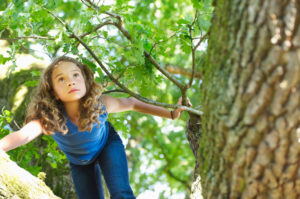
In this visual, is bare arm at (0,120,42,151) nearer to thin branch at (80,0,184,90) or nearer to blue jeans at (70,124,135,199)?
blue jeans at (70,124,135,199)

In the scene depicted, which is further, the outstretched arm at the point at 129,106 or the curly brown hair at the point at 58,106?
the outstretched arm at the point at 129,106

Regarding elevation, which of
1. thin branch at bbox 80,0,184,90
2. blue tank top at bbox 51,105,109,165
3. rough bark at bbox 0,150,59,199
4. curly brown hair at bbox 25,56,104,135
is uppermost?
thin branch at bbox 80,0,184,90

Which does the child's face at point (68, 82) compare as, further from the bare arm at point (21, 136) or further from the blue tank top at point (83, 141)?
the bare arm at point (21, 136)

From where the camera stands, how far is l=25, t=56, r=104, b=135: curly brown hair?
8.65 feet

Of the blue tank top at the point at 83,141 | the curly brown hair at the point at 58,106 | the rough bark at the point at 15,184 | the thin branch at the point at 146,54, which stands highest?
the thin branch at the point at 146,54

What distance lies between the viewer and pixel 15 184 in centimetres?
219

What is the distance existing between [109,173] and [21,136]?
0.71m

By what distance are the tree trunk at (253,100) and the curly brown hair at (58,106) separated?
3.84ft

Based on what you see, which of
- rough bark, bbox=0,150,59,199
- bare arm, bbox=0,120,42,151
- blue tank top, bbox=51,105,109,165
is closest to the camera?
rough bark, bbox=0,150,59,199

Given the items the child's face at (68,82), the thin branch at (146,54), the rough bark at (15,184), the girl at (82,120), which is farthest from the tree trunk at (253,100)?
the child's face at (68,82)

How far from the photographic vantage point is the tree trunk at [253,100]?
1.41m

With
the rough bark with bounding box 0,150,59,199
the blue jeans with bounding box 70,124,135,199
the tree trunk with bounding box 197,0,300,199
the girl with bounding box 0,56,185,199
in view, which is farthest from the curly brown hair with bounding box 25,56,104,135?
the tree trunk with bounding box 197,0,300,199

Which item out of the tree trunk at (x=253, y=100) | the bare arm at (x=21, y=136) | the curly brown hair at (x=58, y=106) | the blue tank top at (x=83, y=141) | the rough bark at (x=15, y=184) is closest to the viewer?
the tree trunk at (x=253, y=100)

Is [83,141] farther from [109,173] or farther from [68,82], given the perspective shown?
[68,82]
